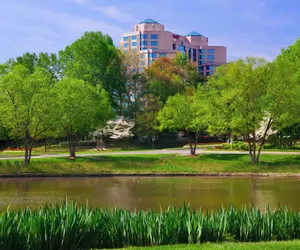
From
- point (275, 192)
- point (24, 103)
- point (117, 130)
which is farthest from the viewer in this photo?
point (117, 130)

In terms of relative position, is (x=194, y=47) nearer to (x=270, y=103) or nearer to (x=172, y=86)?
(x=172, y=86)

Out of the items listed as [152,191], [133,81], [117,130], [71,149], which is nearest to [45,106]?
[71,149]

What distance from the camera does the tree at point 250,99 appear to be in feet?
127

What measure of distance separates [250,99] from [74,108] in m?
17.9

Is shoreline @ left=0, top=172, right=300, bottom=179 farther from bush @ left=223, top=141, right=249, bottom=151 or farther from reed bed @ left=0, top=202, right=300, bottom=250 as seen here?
reed bed @ left=0, top=202, right=300, bottom=250

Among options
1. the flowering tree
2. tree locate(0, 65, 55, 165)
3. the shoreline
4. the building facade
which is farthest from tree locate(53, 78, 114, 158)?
the building facade

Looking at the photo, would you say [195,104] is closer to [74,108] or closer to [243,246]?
[74,108]

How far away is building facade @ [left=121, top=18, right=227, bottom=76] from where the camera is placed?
127m

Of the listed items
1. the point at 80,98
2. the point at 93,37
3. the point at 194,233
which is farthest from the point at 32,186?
the point at 93,37

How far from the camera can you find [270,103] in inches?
1538

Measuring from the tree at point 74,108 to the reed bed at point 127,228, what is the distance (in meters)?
30.7

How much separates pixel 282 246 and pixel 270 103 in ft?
102

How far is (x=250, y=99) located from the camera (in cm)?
3959

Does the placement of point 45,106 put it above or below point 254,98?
below
